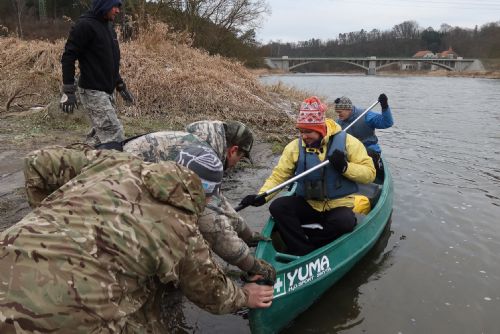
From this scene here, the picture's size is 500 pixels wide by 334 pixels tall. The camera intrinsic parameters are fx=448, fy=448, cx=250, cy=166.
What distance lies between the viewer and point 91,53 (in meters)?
4.96

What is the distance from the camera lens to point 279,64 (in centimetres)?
6788

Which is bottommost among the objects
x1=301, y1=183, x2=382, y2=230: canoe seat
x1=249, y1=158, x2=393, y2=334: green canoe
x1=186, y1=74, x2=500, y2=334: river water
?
x1=186, y1=74, x2=500, y2=334: river water

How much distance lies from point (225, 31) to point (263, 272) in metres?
26.9

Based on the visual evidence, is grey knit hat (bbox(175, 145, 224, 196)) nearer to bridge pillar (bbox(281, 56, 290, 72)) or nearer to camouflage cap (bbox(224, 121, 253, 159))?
camouflage cap (bbox(224, 121, 253, 159))

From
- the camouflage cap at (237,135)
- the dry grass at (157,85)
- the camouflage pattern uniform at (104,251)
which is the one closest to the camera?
the camouflage pattern uniform at (104,251)

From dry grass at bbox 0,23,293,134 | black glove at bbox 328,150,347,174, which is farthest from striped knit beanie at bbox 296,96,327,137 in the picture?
dry grass at bbox 0,23,293,134

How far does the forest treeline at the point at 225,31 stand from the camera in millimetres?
21328

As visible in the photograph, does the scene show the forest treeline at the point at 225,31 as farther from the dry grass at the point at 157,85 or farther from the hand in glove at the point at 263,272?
the hand in glove at the point at 263,272

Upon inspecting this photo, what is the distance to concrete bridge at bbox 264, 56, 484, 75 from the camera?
64938 mm

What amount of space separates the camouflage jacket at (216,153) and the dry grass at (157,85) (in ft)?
20.3

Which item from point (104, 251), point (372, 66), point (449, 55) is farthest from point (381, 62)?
point (104, 251)

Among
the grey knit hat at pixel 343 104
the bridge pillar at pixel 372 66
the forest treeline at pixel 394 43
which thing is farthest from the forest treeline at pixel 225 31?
the bridge pillar at pixel 372 66

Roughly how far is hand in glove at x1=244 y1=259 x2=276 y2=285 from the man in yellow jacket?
1.01m

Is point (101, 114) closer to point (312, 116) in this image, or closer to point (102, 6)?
point (102, 6)
